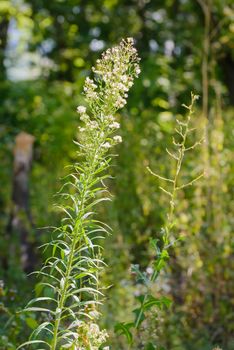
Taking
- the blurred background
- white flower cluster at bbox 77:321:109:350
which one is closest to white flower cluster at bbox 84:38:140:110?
the blurred background

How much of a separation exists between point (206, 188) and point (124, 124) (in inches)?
44.7

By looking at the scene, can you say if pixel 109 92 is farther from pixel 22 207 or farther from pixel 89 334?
pixel 22 207

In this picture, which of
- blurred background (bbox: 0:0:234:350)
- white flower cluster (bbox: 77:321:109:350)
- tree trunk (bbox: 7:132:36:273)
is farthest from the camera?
tree trunk (bbox: 7:132:36:273)

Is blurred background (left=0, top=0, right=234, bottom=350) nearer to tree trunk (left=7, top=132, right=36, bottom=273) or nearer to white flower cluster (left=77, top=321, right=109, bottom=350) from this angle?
tree trunk (left=7, top=132, right=36, bottom=273)

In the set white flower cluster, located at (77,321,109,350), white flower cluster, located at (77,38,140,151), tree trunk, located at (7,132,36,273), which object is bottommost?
white flower cluster, located at (77,321,109,350)

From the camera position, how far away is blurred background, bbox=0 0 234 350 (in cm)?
535

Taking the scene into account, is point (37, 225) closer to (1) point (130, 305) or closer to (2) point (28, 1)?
(1) point (130, 305)

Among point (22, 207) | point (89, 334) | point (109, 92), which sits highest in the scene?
point (22, 207)

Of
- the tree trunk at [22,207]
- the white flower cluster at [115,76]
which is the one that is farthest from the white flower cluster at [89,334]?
the tree trunk at [22,207]

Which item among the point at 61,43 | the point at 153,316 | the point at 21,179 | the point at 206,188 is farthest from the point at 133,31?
the point at 153,316

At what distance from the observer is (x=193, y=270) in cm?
561

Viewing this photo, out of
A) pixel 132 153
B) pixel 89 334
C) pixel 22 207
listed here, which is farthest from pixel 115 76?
pixel 22 207

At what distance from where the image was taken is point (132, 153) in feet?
22.4

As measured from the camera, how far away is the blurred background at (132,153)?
535cm
